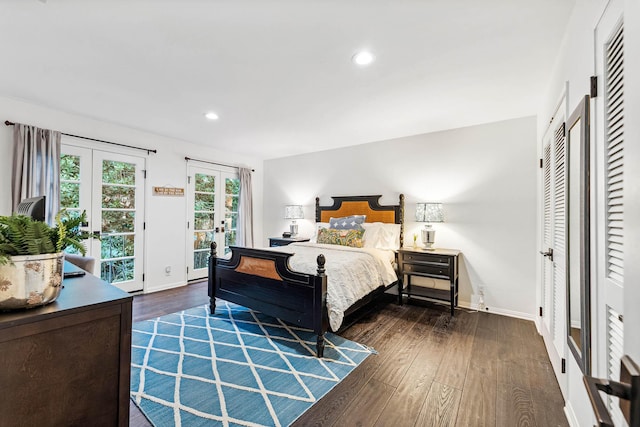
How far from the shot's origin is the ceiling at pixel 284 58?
168 centimetres

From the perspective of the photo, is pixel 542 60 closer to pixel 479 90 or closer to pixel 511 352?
pixel 479 90

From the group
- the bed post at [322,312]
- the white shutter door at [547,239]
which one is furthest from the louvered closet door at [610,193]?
the bed post at [322,312]

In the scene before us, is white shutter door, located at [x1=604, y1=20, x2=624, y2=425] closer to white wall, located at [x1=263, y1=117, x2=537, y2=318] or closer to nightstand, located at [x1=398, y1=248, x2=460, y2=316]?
nightstand, located at [x1=398, y1=248, x2=460, y2=316]

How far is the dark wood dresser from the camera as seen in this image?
0.91 metres

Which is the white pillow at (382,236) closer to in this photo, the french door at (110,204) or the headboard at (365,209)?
the headboard at (365,209)

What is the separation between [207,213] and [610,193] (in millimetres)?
5074

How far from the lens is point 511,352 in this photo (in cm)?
247

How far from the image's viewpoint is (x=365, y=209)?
4.46 metres

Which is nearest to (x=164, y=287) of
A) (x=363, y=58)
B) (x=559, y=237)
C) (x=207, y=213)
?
(x=207, y=213)

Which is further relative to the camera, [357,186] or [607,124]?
[357,186]

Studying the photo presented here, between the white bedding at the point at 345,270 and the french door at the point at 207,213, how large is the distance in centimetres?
196

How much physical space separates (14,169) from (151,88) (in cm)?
191

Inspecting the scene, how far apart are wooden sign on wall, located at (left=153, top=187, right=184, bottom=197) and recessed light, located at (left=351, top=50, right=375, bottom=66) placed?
11.9 ft

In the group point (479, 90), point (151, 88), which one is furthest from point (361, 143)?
point (151, 88)
